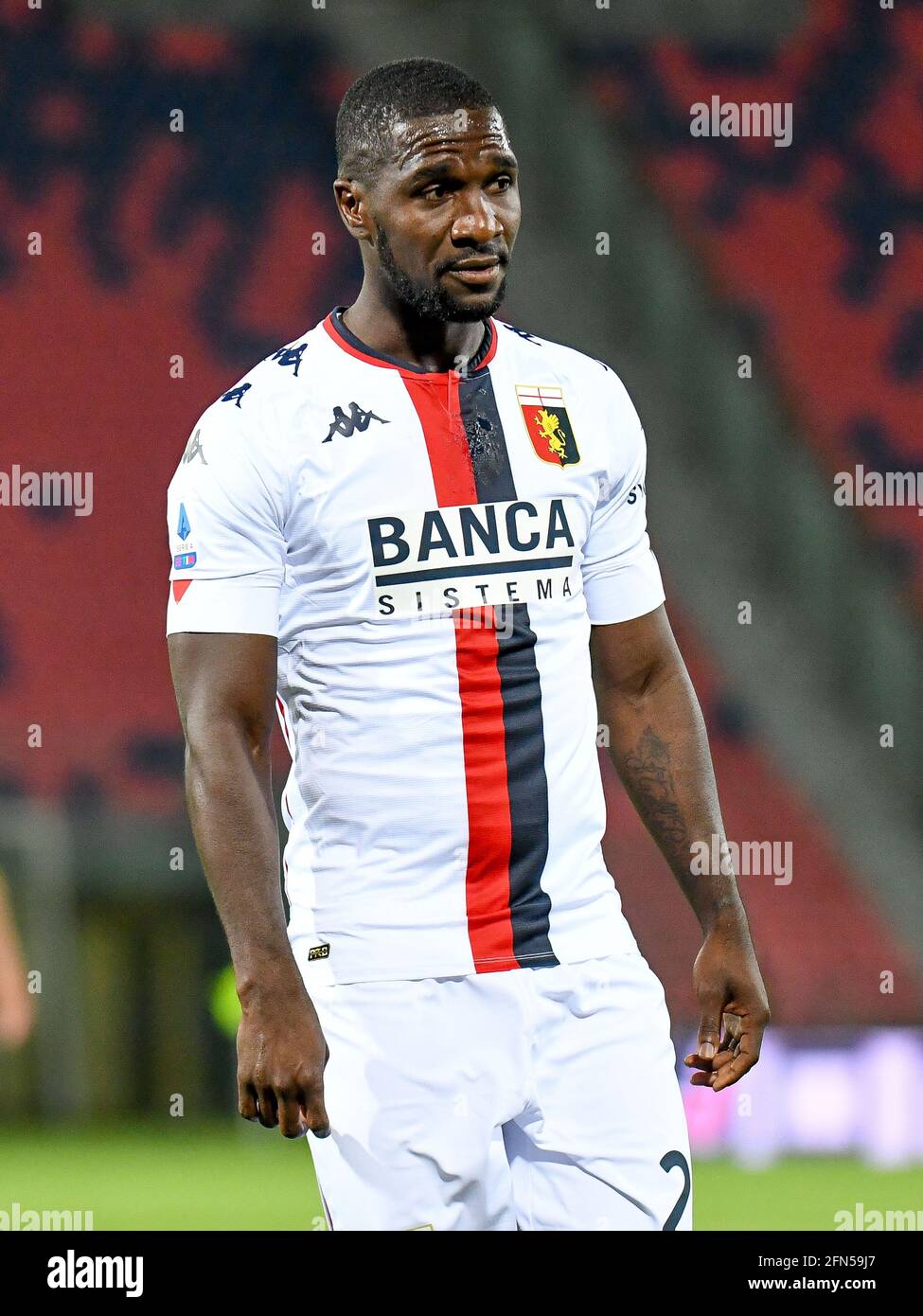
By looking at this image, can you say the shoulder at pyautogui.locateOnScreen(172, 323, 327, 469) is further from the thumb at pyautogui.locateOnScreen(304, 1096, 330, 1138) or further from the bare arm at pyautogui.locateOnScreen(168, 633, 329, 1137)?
the thumb at pyautogui.locateOnScreen(304, 1096, 330, 1138)

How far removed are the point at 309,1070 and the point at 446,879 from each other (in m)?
0.29

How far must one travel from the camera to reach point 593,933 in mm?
2328

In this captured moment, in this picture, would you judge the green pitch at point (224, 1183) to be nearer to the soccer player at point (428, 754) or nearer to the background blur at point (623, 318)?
the background blur at point (623, 318)

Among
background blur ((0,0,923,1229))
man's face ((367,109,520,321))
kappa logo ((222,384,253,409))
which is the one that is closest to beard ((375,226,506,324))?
man's face ((367,109,520,321))

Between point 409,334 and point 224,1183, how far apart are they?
3612 millimetres

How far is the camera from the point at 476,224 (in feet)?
7.57

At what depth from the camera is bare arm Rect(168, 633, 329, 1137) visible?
2.11 meters

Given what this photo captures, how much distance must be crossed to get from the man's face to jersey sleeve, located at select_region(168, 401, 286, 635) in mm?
286

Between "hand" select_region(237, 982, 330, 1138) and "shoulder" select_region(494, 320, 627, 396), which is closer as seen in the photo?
"hand" select_region(237, 982, 330, 1138)

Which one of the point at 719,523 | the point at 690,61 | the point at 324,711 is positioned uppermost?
the point at 690,61

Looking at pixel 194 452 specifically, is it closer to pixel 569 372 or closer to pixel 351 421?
pixel 351 421

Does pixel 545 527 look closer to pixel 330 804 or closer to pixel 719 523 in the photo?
pixel 330 804

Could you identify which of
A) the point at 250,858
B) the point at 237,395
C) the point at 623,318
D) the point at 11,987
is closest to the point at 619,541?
the point at 237,395
